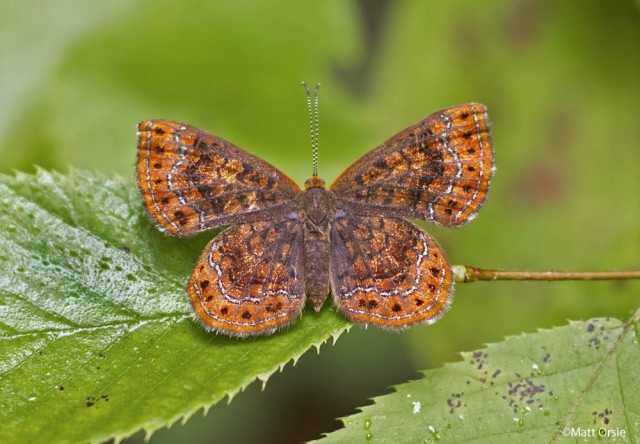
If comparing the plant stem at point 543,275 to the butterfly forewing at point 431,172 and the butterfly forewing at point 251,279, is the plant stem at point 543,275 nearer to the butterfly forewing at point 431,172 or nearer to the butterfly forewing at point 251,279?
the butterfly forewing at point 431,172

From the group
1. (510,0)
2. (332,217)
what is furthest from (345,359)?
(510,0)

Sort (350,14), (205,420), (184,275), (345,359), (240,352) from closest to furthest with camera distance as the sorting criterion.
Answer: (240,352) → (184,275) → (205,420) → (345,359) → (350,14)

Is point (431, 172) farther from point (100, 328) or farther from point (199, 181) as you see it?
point (100, 328)

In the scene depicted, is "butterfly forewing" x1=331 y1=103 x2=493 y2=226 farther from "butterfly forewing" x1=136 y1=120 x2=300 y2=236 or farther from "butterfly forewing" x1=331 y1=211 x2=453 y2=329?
"butterfly forewing" x1=136 y1=120 x2=300 y2=236

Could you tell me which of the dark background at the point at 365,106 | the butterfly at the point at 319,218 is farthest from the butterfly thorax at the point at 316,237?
the dark background at the point at 365,106

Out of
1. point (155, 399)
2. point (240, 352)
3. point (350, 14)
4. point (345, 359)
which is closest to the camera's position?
point (155, 399)

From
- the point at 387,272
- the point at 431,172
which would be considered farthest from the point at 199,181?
the point at 431,172

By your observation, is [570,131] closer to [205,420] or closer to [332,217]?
[332,217]

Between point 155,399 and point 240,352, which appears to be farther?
point 240,352
